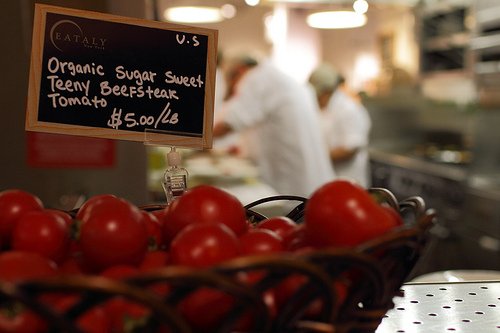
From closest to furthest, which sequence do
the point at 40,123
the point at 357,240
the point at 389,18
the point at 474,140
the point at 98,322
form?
the point at 98,322
the point at 357,240
the point at 40,123
the point at 474,140
the point at 389,18

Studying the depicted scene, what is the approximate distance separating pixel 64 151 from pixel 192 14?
8.57ft

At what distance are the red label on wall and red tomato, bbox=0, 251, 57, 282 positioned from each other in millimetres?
1591

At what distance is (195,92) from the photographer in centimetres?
104

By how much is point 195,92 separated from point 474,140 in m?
3.79

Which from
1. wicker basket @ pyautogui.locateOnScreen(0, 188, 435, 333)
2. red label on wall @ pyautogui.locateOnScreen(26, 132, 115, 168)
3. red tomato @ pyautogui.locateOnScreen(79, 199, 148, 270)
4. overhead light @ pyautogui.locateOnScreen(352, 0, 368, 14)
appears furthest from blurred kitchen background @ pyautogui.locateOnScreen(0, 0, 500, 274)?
wicker basket @ pyautogui.locateOnScreen(0, 188, 435, 333)

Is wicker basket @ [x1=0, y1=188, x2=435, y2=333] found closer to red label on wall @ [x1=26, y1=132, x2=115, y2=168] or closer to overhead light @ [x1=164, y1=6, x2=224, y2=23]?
red label on wall @ [x1=26, y1=132, x2=115, y2=168]

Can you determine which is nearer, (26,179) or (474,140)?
(26,179)

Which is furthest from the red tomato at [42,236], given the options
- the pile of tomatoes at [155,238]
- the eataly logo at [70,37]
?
the eataly logo at [70,37]

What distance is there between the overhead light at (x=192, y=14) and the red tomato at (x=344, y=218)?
3.98 m

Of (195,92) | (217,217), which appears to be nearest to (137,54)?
(195,92)

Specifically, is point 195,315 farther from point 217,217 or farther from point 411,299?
point 411,299

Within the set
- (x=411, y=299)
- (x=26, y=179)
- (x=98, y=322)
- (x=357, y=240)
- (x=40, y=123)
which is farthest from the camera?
(x=26, y=179)

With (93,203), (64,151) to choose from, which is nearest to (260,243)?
(93,203)

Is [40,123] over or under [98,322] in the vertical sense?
over
